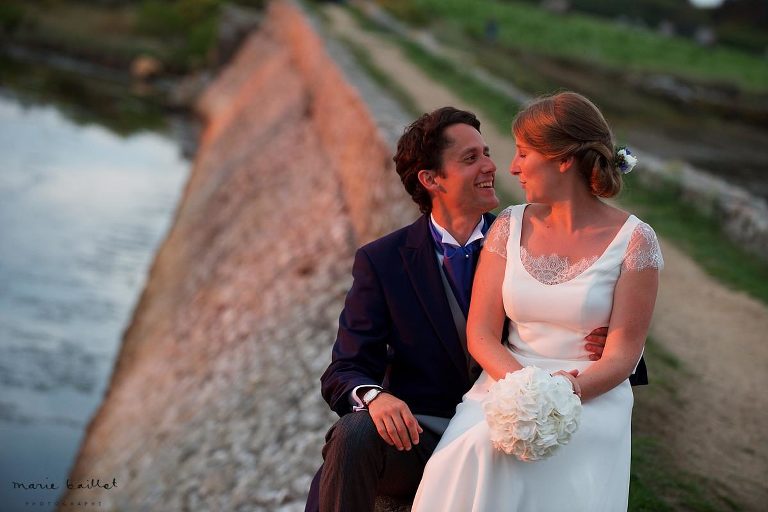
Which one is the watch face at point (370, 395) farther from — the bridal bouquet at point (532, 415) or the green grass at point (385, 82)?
the green grass at point (385, 82)

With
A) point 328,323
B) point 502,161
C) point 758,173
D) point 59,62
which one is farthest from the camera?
point 59,62

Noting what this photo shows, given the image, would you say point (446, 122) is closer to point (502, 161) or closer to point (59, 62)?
point (502, 161)

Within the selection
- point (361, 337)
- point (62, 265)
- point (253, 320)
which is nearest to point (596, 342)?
point (361, 337)

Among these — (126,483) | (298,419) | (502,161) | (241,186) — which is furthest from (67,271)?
(298,419)

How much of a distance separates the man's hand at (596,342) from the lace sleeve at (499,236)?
0.44 meters

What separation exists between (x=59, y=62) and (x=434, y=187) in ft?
123

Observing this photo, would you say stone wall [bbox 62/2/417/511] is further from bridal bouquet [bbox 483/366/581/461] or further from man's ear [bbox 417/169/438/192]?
bridal bouquet [bbox 483/366/581/461]

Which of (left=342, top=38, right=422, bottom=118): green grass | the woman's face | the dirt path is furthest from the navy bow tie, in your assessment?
(left=342, top=38, right=422, bottom=118): green grass

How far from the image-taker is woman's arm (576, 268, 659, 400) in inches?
150

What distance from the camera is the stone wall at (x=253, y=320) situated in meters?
7.10

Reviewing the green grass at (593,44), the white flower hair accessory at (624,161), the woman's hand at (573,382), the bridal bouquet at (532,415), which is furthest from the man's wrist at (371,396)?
the green grass at (593,44)

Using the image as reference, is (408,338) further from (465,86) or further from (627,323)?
(465,86)

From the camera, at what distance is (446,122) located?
4281mm

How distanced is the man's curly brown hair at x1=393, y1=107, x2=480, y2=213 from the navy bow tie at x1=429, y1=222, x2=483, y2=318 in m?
0.23
